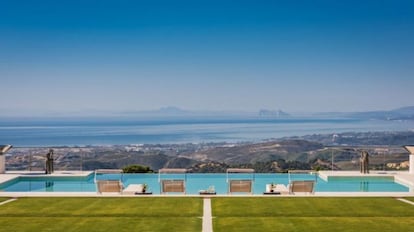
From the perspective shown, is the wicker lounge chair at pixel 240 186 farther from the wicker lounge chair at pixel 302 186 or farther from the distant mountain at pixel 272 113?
the distant mountain at pixel 272 113

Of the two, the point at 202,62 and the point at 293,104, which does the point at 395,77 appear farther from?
the point at 293,104

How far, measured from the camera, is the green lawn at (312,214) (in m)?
9.22

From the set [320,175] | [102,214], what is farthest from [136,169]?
[102,214]

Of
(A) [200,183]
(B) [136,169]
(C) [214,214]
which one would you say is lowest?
(A) [200,183]

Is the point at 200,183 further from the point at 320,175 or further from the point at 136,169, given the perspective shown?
the point at 320,175

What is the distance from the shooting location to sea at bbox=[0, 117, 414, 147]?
63.7 meters

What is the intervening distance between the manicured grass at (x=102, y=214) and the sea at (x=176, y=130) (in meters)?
44.3

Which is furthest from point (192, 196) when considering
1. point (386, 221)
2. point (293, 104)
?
point (293, 104)

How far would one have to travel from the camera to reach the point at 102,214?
1042 centimetres

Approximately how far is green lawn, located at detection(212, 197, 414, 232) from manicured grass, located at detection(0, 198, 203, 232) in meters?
0.69

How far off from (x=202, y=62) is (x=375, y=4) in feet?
77.0

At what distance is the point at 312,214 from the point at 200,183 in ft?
19.5

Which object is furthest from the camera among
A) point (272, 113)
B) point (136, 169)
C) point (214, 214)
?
point (272, 113)

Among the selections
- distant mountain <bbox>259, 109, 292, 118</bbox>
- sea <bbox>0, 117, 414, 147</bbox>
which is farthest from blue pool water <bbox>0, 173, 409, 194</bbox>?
distant mountain <bbox>259, 109, 292, 118</bbox>
